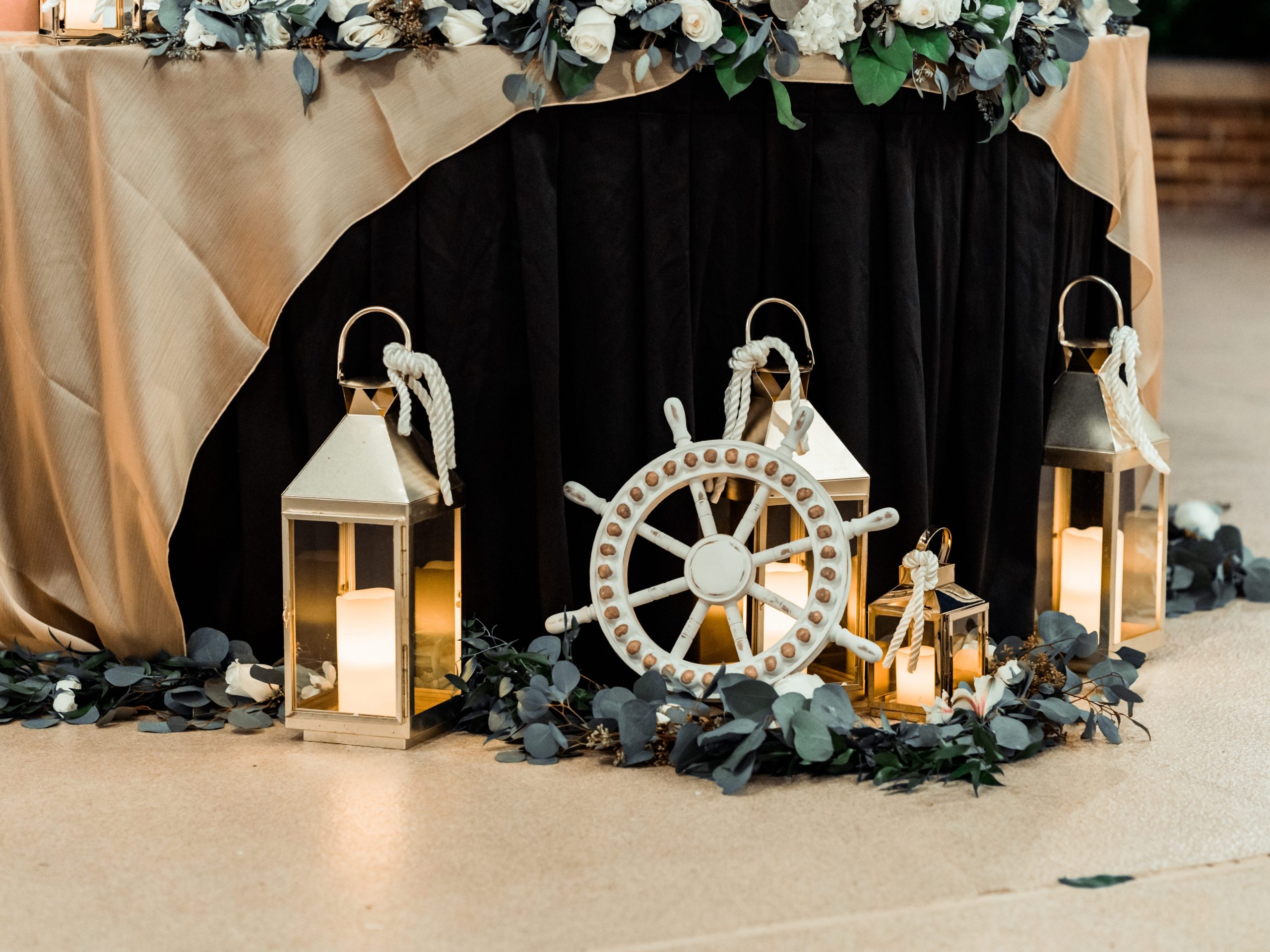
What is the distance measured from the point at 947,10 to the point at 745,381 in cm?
56

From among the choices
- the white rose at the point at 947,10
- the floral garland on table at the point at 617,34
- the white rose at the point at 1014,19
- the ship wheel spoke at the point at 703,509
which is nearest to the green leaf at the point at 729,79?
the floral garland on table at the point at 617,34

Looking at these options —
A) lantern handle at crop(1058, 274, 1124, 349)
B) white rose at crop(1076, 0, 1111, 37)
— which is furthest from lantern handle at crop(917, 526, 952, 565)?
white rose at crop(1076, 0, 1111, 37)

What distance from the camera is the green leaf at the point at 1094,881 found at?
145cm

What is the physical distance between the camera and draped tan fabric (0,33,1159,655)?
1885mm

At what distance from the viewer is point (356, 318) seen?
187 centimetres

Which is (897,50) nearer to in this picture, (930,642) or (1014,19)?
(1014,19)

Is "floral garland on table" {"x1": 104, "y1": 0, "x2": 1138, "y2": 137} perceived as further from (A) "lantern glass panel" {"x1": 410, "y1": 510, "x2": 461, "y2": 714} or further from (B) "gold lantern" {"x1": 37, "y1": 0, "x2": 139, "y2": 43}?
(A) "lantern glass panel" {"x1": 410, "y1": 510, "x2": 461, "y2": 714}

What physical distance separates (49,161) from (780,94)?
100cm

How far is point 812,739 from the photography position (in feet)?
5.59

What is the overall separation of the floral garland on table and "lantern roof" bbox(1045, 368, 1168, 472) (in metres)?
0.48

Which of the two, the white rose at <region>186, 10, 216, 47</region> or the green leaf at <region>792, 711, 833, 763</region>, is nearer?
the green leaf at <region>792, 711, 833, 763</region>

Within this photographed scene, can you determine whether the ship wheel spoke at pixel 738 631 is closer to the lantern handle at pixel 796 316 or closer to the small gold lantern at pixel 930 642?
the small gold lantern at pixel 930 642

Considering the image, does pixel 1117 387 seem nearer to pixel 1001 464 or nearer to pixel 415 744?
pixel 1001 464

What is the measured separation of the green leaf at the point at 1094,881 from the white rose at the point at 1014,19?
1.15 m
